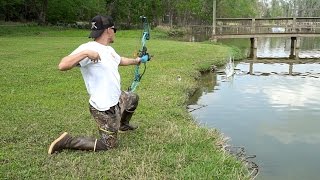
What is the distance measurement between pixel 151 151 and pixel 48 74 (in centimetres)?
962

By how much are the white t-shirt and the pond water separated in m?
2.97

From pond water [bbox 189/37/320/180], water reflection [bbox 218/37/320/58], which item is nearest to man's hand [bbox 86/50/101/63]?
pond water [bbox 189/37/320/180]

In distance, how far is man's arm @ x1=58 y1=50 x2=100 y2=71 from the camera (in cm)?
597

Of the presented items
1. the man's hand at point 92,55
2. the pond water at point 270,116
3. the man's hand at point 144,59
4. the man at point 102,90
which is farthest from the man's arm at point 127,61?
the pond water at point 270,116

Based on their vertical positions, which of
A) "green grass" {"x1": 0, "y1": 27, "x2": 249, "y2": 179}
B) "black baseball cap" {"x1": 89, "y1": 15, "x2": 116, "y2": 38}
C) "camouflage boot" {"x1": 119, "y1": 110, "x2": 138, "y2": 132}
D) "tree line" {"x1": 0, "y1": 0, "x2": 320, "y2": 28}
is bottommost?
"green grass" {"x1": 0, "y1": 27, "x2": 249, "y2": 179}

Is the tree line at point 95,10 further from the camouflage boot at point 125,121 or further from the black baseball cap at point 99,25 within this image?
the black baseball cap at point 99,25

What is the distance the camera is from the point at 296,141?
9484 mm

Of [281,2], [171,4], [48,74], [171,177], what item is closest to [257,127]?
[171,177]

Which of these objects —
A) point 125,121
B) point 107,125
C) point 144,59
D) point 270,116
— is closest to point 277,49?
point 270,116

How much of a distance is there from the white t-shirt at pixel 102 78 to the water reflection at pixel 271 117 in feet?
9.94

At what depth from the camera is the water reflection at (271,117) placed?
318 inches

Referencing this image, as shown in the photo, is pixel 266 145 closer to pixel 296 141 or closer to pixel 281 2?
pixel 296 141

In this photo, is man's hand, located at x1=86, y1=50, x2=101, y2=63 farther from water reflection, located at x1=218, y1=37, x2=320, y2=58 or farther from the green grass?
water reflection, located at x1=218, y1=37, x2=320, y2=58

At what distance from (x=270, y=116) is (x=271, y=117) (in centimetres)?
12
